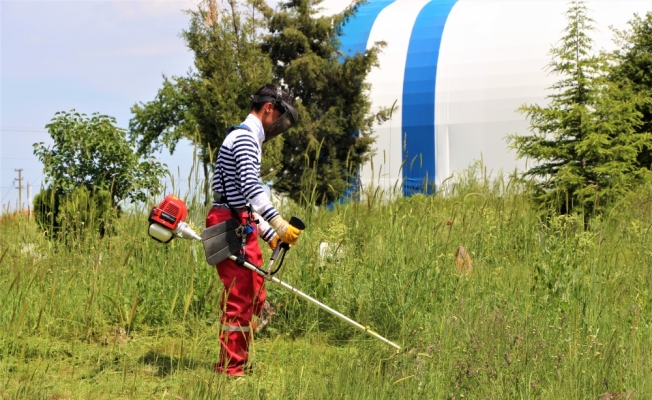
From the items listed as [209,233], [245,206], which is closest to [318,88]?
[245,206]

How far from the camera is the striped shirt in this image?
14.6 feet

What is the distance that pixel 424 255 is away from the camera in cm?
576

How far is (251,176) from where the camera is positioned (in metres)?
4.52

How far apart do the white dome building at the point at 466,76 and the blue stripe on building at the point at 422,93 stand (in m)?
0.03

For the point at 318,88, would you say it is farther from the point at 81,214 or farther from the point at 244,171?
the point at 244,171

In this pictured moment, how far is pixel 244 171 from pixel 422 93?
1993 centimetres

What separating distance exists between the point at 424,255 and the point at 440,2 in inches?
859

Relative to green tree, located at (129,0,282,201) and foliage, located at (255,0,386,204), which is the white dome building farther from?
green tree, located at (129,0,282,201)

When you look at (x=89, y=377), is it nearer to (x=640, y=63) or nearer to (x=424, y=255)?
(x=424, y=255)

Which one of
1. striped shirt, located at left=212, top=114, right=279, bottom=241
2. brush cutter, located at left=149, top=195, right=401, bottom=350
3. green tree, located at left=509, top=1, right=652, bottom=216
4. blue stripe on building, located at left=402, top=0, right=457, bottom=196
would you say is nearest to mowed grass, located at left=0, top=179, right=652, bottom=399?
brush cutter, located at left=149, top=195, right=401, bottom=350

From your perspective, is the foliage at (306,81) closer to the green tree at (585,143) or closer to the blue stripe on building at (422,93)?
the blue stripe on building at (422,93)

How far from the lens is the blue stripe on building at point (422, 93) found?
2342cm

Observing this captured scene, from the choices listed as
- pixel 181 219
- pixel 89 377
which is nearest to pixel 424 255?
pixel 181 219

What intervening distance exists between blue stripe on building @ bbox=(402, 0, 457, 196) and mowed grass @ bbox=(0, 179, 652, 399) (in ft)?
52.1
